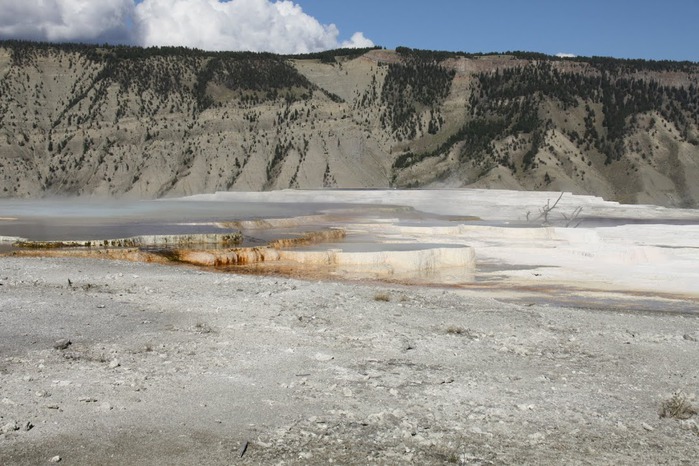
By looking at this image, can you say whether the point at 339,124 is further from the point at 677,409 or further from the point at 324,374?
the point at 677,409

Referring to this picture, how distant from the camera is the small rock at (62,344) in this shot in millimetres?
10008

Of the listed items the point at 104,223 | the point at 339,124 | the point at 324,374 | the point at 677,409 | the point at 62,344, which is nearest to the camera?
the point at 677,409

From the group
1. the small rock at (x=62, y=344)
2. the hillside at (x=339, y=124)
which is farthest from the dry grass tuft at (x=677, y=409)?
the hillside at (x=339, y=124)

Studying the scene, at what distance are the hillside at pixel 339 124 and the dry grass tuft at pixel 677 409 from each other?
66.0 m

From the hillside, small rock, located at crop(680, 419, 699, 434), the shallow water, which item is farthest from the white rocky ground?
the hillside

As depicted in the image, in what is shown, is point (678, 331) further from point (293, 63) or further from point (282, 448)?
point (293, 63)

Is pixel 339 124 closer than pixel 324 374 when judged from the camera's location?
No

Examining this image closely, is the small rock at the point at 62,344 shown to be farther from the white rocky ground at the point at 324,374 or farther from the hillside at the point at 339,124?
the hillside at the point at 339,124

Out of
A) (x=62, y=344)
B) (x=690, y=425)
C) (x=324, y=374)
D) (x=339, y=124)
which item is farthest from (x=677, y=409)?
(x=339, y=124)

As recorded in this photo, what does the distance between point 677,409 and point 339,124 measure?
77156mm

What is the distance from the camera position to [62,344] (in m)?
10.1

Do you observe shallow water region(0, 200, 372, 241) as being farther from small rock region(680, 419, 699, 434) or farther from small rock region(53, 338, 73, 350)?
small rock region(680, 419, 699, 434)

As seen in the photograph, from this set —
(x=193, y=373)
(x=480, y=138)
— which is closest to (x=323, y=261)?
(x=193, y=373)

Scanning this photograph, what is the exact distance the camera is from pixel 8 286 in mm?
14172
